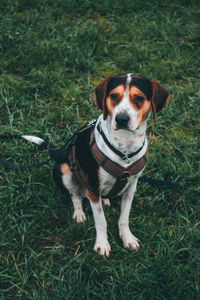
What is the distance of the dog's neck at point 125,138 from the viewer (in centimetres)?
233

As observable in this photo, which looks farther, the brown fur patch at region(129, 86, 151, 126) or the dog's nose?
the brown fur patch at region(129, 86, 151, 126)

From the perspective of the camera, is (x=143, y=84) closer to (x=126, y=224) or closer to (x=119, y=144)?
(x=119, y=144)

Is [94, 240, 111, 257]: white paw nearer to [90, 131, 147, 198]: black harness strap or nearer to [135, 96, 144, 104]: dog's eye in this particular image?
[90, 131, 147, 198]: black harness strap

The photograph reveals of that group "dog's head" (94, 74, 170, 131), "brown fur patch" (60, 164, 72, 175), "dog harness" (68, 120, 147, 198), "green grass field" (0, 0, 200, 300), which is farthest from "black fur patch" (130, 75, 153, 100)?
"green grass field" (0, 0, 200, 300)

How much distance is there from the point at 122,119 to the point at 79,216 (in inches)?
52.5

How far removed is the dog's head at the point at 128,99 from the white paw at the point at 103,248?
117 cm

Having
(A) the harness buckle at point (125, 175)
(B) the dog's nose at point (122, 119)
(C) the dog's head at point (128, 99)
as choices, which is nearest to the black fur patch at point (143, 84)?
(C) the dog's head at point (128, 99)

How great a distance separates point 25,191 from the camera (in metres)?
3.19

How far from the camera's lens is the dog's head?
2.17m

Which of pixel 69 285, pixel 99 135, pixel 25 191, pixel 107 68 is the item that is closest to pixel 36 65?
pixel 107 68

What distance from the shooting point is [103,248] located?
277 cm

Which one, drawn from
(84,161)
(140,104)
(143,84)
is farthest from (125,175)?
(143,84)

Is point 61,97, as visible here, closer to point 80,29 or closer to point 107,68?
point 107,68

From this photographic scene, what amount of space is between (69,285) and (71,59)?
10.8 feet
